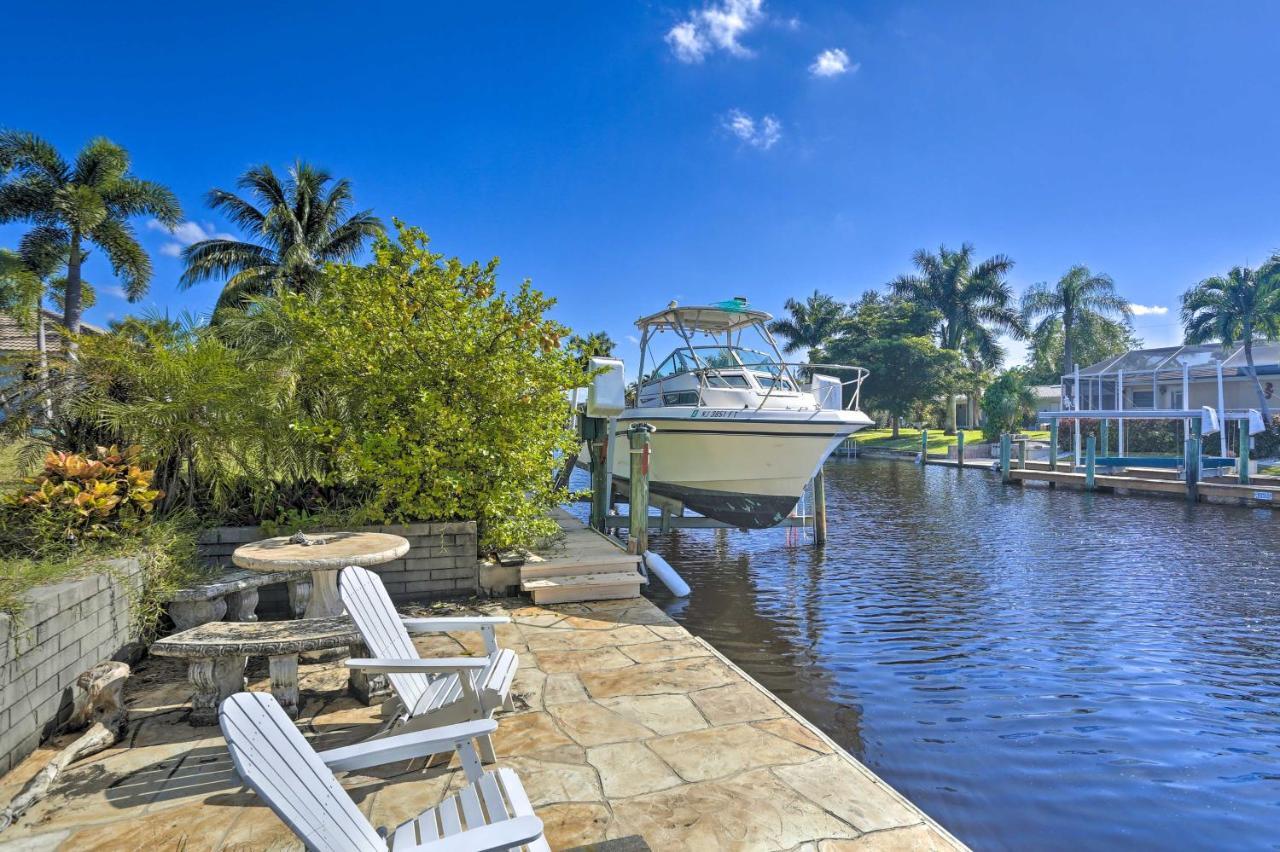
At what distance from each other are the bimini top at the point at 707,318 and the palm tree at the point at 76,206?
790 inches

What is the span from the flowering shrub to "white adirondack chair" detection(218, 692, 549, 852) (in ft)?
11.5

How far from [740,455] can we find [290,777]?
8.86m

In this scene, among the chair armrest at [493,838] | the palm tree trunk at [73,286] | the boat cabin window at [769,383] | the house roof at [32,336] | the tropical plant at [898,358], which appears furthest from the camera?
the tropical plant at [898,358]

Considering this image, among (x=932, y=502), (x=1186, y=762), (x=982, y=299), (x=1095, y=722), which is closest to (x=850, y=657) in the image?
(x=1095, y=722)

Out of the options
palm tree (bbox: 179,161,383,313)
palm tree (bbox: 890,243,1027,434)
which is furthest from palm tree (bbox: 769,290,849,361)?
palm tree (bbox: 179,161,383,313)

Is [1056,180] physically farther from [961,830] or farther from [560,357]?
[961,830]

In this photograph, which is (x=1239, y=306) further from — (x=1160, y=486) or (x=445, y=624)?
(x=445, y=624)

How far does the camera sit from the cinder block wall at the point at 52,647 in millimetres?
2947

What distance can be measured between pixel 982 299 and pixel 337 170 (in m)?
39.3

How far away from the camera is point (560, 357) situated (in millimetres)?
6816

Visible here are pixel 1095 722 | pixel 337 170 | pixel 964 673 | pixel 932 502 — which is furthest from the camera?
pixel 337 170

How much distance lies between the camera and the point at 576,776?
9.88 feet

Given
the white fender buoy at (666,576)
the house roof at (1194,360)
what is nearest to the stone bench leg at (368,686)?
the white fender buoy at (666,576)

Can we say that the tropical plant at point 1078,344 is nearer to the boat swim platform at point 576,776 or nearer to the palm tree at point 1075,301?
the palm tree at point 1075,301
